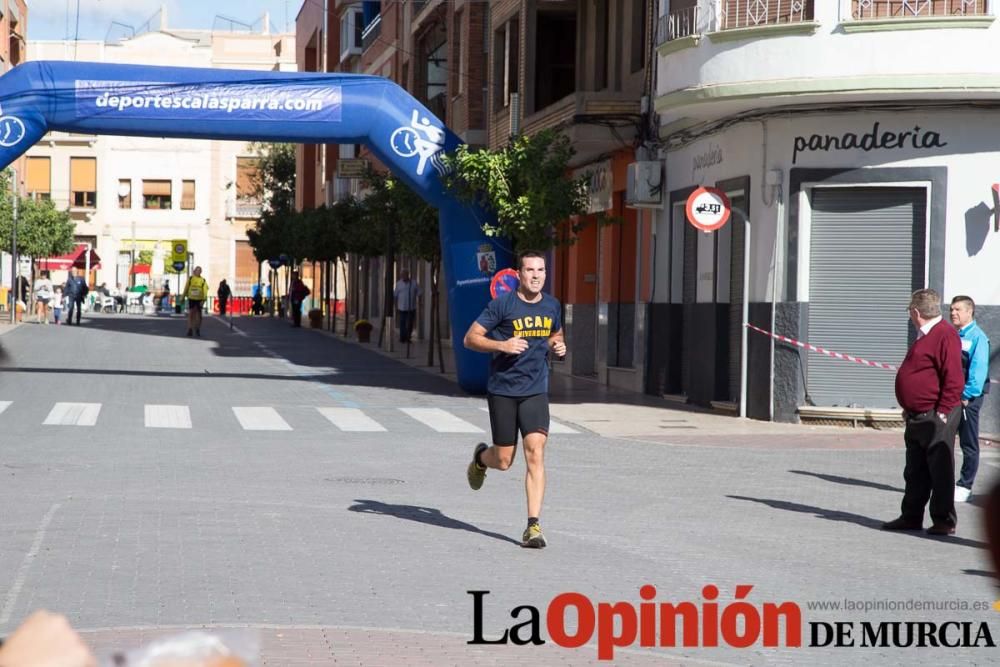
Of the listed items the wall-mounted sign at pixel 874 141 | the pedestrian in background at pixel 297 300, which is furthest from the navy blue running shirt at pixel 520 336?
the pedestrian in background at pixel 297 300

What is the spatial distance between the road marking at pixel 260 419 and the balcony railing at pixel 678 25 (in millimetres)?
7055

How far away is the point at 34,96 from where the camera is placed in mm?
22953

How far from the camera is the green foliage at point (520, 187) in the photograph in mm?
23703

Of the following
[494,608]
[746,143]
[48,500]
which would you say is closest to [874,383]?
[746,143]

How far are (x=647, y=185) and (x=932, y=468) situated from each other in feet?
45.9

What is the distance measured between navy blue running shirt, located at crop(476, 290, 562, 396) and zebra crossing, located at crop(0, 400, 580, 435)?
25.6 feet

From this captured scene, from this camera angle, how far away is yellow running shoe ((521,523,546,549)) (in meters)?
9.61

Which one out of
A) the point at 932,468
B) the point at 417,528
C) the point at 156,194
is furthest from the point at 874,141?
the point at 156,194

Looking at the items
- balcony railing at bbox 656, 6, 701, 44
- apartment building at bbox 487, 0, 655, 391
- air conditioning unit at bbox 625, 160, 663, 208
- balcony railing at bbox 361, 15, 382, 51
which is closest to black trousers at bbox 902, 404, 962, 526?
balcony railing at bbox 656, 6, 701, 44

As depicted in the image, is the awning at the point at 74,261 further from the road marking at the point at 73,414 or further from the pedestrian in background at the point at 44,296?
the road marking at the point at 73,414

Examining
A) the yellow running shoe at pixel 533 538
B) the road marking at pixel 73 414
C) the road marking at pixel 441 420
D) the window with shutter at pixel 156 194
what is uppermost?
the window with shutter at pixel 156 194

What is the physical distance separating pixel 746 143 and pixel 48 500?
39.8 feet

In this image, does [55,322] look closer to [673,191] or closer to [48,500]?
[673,191]

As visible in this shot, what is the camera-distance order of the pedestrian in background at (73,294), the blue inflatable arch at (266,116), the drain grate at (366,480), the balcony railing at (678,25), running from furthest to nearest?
the pedestrian in background at (73,294) → the blue inflatable arch at (266,116) → the balcony railing at (678,25) → the drain grate at (366,480)
